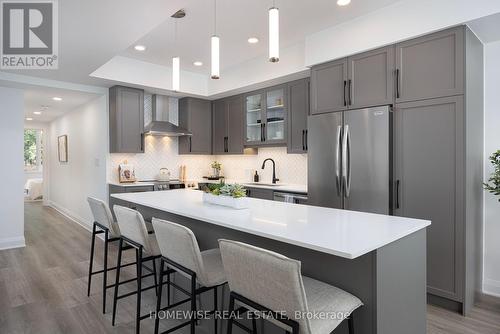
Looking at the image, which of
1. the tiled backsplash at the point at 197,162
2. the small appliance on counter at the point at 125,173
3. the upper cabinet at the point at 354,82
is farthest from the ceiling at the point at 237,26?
the small appliance on counter at the point at 125,173

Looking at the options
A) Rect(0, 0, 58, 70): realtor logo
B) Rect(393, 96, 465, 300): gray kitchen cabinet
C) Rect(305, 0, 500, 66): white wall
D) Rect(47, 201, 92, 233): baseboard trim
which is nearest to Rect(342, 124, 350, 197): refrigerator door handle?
Rect(393, 96, 465, 300): gray kitchen cabinet

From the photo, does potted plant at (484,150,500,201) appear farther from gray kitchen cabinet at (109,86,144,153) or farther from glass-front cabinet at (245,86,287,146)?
gray kitchen cabinet at (109,86,144,153)

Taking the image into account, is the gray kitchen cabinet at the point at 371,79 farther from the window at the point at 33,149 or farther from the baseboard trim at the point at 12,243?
the window at the point at 33,149

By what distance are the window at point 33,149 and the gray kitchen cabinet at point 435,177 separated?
11.5m

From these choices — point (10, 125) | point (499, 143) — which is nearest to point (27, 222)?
point (10, 125)

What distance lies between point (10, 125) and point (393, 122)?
5272 millimetres

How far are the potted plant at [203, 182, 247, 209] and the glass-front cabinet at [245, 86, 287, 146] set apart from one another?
2.25 m

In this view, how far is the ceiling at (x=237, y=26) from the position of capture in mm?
3016

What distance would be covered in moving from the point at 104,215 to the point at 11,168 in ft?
10.0

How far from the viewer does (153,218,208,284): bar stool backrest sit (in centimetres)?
166

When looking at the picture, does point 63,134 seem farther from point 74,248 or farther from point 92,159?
point 74,248

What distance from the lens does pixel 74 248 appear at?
4.64 metres

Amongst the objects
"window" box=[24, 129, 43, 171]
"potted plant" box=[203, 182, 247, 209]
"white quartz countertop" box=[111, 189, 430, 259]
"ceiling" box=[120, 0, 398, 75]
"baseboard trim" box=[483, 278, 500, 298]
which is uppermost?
"ceiling" box=[120, 0, 398, 75]

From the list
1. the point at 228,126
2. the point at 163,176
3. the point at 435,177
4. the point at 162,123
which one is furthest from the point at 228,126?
the point at 435,177
